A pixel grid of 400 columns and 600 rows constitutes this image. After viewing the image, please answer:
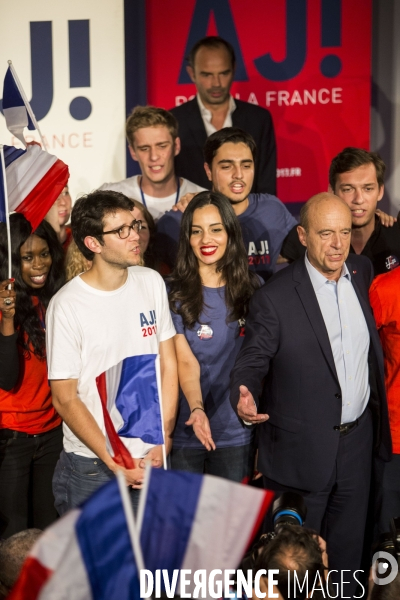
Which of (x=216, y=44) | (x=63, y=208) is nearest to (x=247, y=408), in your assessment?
(x=63, y=208)

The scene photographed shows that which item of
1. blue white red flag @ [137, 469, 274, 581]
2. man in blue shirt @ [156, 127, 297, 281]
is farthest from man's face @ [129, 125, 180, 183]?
blue white red flag @ [137, 469, 274, 581]

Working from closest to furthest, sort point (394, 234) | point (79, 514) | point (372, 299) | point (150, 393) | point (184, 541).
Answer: point (79, 514) < point (184, 541) < point (150, 393) < point (372, 299) < point (394, 234)

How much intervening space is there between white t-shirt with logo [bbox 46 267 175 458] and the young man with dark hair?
1.38 m

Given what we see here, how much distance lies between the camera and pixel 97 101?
6.34m

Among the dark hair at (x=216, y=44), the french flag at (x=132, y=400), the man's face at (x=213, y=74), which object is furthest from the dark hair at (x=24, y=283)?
the dark hair at (x=216, y=44)

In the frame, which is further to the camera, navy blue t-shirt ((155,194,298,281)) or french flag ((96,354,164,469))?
navy blue t-shirt ((155,194,298,281))

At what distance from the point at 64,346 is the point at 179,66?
360 centimetres

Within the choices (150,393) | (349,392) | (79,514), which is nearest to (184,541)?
(79,514)

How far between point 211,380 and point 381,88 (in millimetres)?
3348

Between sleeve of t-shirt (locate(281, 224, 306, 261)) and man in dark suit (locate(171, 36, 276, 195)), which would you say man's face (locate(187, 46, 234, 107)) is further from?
sleeve of t-shirt (locate(281, 224, 306, 261))

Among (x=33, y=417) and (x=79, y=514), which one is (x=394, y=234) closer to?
(x=33, y=417)

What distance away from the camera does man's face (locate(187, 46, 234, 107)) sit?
5750 millimetres

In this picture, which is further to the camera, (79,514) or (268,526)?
(268,526)

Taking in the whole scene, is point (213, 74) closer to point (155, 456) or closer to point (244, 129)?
point (244, 129)
